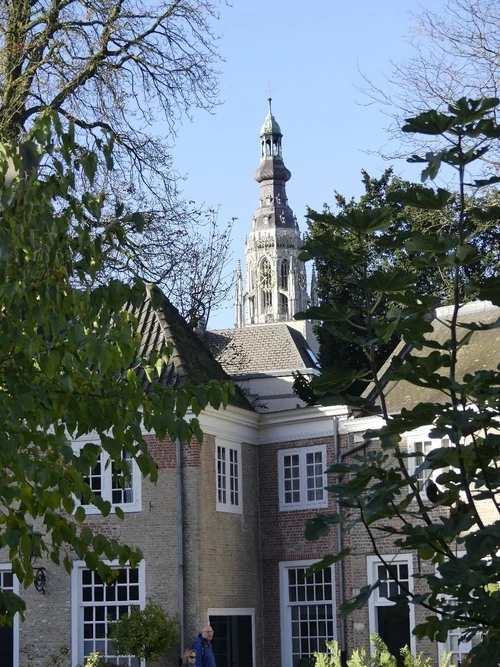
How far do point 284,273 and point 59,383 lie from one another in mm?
104122

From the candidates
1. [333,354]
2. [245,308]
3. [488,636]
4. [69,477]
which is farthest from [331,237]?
[245,308]

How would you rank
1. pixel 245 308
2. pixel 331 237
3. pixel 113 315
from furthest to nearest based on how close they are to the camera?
pixel 245 308 → pixel 113 315 → pixel 331 237

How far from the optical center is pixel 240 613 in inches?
954

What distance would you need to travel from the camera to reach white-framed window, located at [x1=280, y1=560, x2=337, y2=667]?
78.9ft

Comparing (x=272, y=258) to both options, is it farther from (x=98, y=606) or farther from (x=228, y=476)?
(x=98, y=606)

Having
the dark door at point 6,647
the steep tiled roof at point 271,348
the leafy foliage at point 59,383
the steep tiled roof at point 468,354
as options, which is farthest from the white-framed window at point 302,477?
the steep tiled roof at point 271,348

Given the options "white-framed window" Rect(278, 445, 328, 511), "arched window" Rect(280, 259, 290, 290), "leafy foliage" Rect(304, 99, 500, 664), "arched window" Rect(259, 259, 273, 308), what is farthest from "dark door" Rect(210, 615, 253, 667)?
"arched window" Rect(280, 259, 290, 290)

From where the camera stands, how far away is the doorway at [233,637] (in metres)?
23.5

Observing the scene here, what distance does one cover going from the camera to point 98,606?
23.1 m

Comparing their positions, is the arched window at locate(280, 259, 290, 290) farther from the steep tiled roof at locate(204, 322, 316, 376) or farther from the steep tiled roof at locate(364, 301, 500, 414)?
the steep tiled roof at locate(364, 301, 500, 414)

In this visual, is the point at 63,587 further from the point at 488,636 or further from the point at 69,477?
the point at 488,636

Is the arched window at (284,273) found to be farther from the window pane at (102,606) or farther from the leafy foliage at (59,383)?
the leafy foliage at (59,383)

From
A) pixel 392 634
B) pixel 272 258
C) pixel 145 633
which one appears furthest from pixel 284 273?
pixel 145 633

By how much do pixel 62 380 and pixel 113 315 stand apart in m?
1.49
